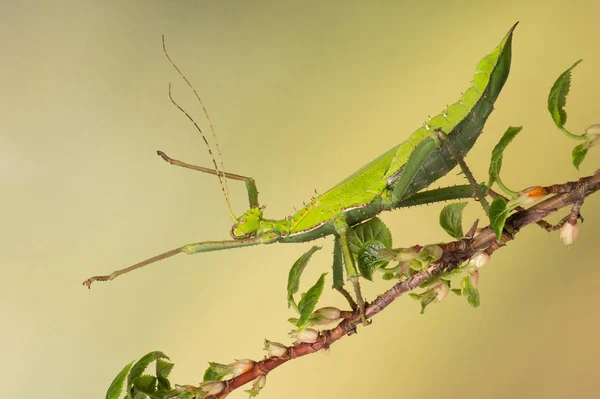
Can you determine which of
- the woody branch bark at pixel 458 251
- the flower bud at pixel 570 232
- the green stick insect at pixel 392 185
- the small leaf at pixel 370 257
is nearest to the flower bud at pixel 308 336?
the woody branch bark at pixel 458 251

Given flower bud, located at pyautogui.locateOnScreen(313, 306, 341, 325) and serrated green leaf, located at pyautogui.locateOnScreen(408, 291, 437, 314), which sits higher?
flower bud, located at pyautogui.locateOnScreen(313, 306, 341, 325)

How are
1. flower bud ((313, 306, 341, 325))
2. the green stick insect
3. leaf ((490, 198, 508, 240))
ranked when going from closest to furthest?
leaf ((490, 198, 508, 240))
flower bud ((313, 306, 341, 325))
the green stick insect

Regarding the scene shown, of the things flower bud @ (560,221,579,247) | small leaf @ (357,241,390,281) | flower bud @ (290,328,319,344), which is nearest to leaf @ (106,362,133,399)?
flower bud @ (290,328,319,344)

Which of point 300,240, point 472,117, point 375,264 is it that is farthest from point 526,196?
point 300,240

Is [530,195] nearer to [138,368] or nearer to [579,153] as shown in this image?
[579,153]

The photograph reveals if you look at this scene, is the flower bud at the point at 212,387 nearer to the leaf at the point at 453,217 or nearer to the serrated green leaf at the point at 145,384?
the serrated green leaf at the point at 145,384

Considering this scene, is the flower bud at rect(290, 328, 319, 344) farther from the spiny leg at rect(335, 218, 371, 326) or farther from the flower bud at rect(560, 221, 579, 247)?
the flower bud at rect(560, 221, 579, 247)
